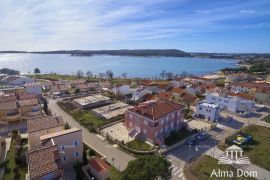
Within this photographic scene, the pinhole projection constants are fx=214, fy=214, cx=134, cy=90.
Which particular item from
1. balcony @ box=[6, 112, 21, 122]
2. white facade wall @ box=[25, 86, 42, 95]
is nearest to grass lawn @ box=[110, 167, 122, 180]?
balcony @ box=[6, 112, 21, 122]

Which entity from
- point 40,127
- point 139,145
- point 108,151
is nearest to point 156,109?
point 139,145

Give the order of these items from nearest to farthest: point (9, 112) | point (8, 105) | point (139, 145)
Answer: point (139, 145) < point (9, 112) < point (8, 105)

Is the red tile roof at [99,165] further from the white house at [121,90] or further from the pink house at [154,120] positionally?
the white house at [121,90]

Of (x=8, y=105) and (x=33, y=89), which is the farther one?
(x=33, y=89)

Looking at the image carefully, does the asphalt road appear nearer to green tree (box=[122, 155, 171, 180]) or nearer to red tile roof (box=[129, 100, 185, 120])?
green tree (box=[122, 155, 171, 180])

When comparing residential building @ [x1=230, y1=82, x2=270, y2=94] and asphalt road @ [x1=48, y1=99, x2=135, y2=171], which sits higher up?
residential building @ [x1=230, y1=82, x2=270, y2=94]

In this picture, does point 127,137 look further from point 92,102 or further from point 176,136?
point 92,102

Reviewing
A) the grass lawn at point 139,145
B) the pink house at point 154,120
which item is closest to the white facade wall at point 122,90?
the pink house at point 154,120

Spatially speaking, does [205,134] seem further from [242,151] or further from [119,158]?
[119,158]
